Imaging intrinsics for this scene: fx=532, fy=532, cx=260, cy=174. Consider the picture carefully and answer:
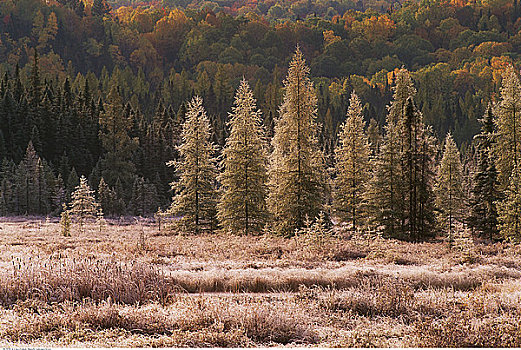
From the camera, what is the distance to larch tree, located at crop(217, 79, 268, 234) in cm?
3088

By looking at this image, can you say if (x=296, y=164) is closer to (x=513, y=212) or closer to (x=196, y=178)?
(x=196, y=178)

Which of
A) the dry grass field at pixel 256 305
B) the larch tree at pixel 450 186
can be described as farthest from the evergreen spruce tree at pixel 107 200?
the dry grass field at pixel 256 305

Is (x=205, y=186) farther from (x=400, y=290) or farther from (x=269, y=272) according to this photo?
(x=400, y=290)

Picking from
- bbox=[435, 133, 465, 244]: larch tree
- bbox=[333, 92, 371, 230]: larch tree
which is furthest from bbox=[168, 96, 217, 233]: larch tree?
bbox=[435, 133, 465, 244]: larch tree

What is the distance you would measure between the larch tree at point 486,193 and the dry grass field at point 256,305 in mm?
20985

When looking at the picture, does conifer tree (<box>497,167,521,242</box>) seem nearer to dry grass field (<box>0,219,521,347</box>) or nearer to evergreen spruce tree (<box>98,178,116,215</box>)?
dry grass field (<box>0,219,521,347</box>)

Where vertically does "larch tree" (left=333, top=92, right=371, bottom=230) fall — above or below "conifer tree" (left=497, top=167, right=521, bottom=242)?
above

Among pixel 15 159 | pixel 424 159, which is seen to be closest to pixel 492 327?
pixel 424 159

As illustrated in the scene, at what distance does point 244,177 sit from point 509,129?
16.6 m

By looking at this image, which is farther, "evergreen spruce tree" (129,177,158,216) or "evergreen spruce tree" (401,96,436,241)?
"evergreen spruce tree" (129,177,158,216)

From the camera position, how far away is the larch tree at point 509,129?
3253 cm

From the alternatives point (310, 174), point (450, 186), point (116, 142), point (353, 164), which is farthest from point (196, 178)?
point (116, 142)

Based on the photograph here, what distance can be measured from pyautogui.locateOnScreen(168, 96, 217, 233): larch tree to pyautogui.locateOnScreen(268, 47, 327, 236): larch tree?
15.6 feet

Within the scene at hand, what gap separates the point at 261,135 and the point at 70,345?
25425 millimetres
